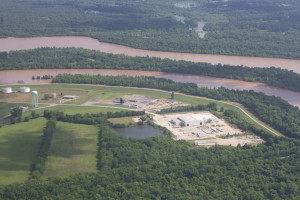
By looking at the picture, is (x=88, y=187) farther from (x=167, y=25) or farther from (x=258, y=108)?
(x=167, y=25)

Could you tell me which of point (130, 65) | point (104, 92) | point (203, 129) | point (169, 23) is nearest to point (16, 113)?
point (104, 92)

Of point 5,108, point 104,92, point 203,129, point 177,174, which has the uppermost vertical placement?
point 104,92

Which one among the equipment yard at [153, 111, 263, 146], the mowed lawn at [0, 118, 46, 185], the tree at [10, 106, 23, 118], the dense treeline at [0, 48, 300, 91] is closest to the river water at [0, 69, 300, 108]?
the dense treeline at [0, 48, 300, 91]

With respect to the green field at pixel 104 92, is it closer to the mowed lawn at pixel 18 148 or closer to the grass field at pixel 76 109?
the grass field at pixel 76 109

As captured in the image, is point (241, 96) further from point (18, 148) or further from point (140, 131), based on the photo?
point (18, 148)

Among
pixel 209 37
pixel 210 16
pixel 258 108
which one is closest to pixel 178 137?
pixel 258 108

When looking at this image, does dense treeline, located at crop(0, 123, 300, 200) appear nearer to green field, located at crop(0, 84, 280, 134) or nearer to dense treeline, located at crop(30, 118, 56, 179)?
dense treeline, located at crop(30, 118, 56, 179)
